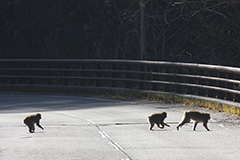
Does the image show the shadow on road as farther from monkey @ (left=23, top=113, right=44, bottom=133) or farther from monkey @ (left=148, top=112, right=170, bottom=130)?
monkey @ (left=148, top=112, right=170, bottom=130)

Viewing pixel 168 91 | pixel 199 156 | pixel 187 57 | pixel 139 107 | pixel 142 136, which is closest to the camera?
pixel 199 156

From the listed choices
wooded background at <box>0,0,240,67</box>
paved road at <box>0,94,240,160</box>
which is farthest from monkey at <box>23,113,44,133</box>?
wooded background at <box>0,0,240,67</box>

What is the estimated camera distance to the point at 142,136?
38.6ft

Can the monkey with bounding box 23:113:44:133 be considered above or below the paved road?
above

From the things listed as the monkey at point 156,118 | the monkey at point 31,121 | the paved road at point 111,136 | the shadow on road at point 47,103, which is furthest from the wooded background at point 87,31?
the monkey at point 31,121

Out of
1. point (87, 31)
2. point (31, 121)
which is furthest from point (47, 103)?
point (87, 31)

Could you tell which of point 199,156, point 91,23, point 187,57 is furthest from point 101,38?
point 199,156

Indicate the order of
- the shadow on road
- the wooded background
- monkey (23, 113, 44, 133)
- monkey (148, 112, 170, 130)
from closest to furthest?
monkey (23, 113, 44, 133)
monkey (148, 112, 170, 130)
the shadow on road
the wooded background

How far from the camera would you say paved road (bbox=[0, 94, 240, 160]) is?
9891 mm

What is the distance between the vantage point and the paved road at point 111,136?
9891 mm

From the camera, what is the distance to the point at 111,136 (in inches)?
464

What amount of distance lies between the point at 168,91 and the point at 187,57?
34.7 feet

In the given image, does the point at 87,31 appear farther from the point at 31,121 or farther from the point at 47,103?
the point at 31,121

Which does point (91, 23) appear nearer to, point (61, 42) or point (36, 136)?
point (61, 42)
